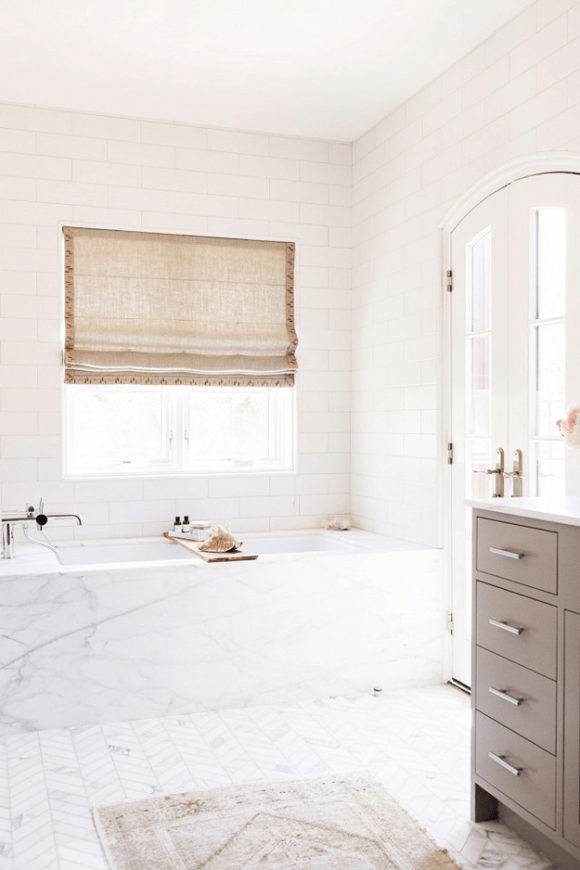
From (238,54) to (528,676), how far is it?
2902 millimetres

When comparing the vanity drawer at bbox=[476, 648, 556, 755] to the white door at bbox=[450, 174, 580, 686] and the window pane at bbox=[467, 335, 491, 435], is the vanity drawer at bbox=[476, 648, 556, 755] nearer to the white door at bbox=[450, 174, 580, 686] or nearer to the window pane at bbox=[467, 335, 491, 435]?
the white door at bbox=[450, 174, 580, 686]

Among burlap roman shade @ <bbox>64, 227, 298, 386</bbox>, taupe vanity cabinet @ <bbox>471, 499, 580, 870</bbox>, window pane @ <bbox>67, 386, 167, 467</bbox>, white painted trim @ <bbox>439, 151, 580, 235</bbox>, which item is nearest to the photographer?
taupe vanity cabinet @ <bbox>471, 499, 580, 870</bbox>

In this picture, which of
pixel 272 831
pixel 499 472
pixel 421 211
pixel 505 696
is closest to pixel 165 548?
pixel 499 472

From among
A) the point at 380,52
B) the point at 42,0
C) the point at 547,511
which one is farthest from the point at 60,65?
the point at 547,511

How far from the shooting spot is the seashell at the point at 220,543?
3.78 metres

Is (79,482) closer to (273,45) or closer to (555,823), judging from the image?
(273,45)

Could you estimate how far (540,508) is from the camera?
227 cm

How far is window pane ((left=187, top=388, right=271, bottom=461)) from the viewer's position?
184 inches

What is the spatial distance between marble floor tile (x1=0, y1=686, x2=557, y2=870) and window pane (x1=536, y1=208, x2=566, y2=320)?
5.67 feet

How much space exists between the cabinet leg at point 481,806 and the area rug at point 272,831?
7.7 inches

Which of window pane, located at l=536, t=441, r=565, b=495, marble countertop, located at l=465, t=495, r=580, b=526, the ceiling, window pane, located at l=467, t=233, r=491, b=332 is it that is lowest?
marble countertop, located at l=465, t=495, r=580, b=526

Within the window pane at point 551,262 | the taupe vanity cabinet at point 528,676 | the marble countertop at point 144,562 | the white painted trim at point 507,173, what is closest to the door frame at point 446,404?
the white painted trim at point 507,173

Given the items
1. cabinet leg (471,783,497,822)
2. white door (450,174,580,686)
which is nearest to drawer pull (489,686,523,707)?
cabinet leg (471,783,497,822)

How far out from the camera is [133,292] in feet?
14.5
